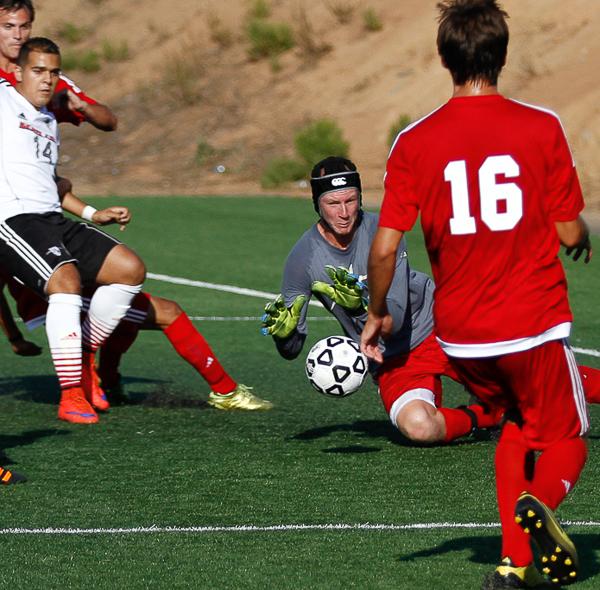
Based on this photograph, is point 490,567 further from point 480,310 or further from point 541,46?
point 541,46

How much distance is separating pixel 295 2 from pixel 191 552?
34685 mm

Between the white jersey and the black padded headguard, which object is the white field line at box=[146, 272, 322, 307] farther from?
the black padded headguard

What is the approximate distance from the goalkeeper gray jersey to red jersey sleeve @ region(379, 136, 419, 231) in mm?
2411

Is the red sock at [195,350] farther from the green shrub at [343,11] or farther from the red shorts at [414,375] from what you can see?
the green shrub at [343,11]

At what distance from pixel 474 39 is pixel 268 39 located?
32003 mm

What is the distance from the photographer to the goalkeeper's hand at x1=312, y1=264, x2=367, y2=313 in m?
7.32

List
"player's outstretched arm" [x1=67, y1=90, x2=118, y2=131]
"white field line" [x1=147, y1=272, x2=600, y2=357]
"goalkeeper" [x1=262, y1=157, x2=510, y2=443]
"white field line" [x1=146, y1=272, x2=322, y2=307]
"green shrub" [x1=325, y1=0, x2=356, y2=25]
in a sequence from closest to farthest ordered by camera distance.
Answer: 1. "goalkeeper" [x1=262, y1=157, x2=510, y2=443]
2. "player's outstretched arm" [x1=67, y1=90, x2=118, y2=131]
3. "white field line" [x1=147, y1=272, x2=600, y2=357]
4. "white field line" [x1=146, y1=272, x2=322, y2=307]
5. "green shrub" [x1=325, y1=0, x2=356, y2=25]

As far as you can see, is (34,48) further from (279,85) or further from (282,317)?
(279,85)

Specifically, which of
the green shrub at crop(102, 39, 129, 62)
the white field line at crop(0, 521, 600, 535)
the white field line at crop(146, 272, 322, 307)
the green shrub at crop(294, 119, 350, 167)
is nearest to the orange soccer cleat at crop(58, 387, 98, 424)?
the white field line at crop(0, 521, 600, 535)

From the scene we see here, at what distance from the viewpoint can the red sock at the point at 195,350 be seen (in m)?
8.86

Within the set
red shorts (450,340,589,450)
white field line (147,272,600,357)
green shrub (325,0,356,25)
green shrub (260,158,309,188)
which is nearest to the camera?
red shorts (450,340,589,450)

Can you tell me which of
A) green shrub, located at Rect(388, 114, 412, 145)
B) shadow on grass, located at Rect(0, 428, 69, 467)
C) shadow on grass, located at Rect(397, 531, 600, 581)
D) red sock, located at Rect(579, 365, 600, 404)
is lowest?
shadow on grass, located at Rect(397, 531, 600, 581)

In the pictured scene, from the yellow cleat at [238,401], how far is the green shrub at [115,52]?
1292 inches

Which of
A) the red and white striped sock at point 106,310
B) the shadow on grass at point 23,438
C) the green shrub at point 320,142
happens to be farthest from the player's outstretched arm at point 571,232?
the green shrub at point 320,142
